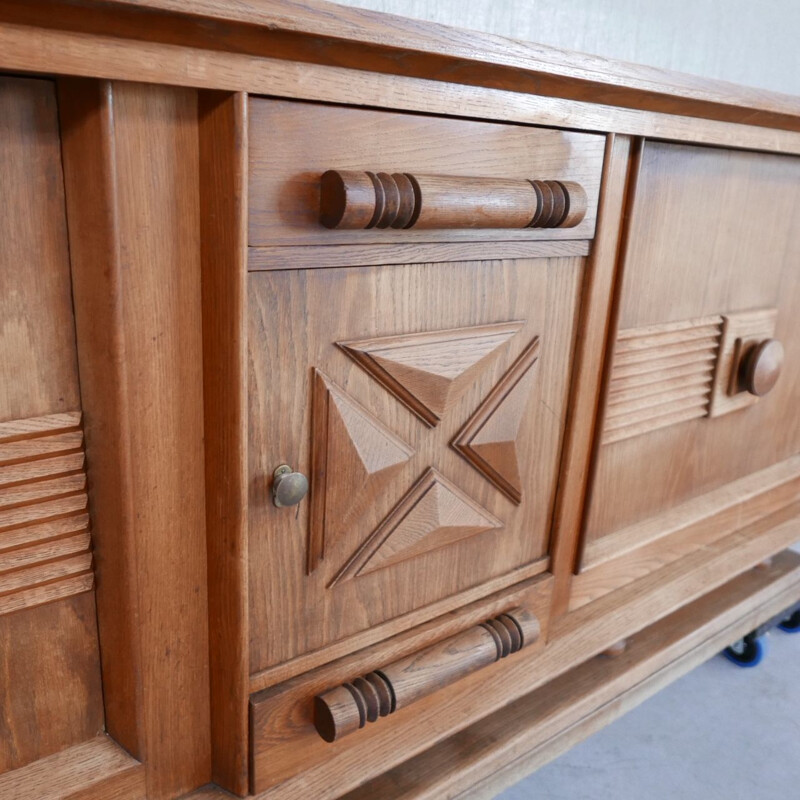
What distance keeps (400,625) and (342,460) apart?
15 centimetres

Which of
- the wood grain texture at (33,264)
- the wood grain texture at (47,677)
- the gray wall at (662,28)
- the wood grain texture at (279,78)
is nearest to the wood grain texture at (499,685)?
the wood grain texture at (47,677)

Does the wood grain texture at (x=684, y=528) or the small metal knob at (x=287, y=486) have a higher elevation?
the small metal knob at (x=287, y=486)

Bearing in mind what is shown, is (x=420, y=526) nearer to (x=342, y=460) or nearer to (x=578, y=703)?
(x=342, y=460)

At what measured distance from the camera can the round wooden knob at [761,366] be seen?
31.1 inches

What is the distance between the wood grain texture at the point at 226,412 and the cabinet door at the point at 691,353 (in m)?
0.34

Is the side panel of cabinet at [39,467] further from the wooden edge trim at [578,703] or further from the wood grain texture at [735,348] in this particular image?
the wood grain texture at [735,348]

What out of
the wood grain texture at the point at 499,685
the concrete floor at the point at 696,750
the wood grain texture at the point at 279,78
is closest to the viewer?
the wood grain texture at the point at 279,78

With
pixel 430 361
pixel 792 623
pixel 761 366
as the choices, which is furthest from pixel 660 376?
pixel 792 623

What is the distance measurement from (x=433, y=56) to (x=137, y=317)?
0.21 m

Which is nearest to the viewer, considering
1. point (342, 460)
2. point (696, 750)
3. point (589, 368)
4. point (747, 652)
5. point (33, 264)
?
point (33, 264)

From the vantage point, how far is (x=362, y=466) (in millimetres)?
506

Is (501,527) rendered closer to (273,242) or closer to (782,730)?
(273,242)

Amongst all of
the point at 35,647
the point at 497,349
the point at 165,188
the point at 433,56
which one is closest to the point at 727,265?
the point at 497,349

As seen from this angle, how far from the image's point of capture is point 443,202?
1.50ft
